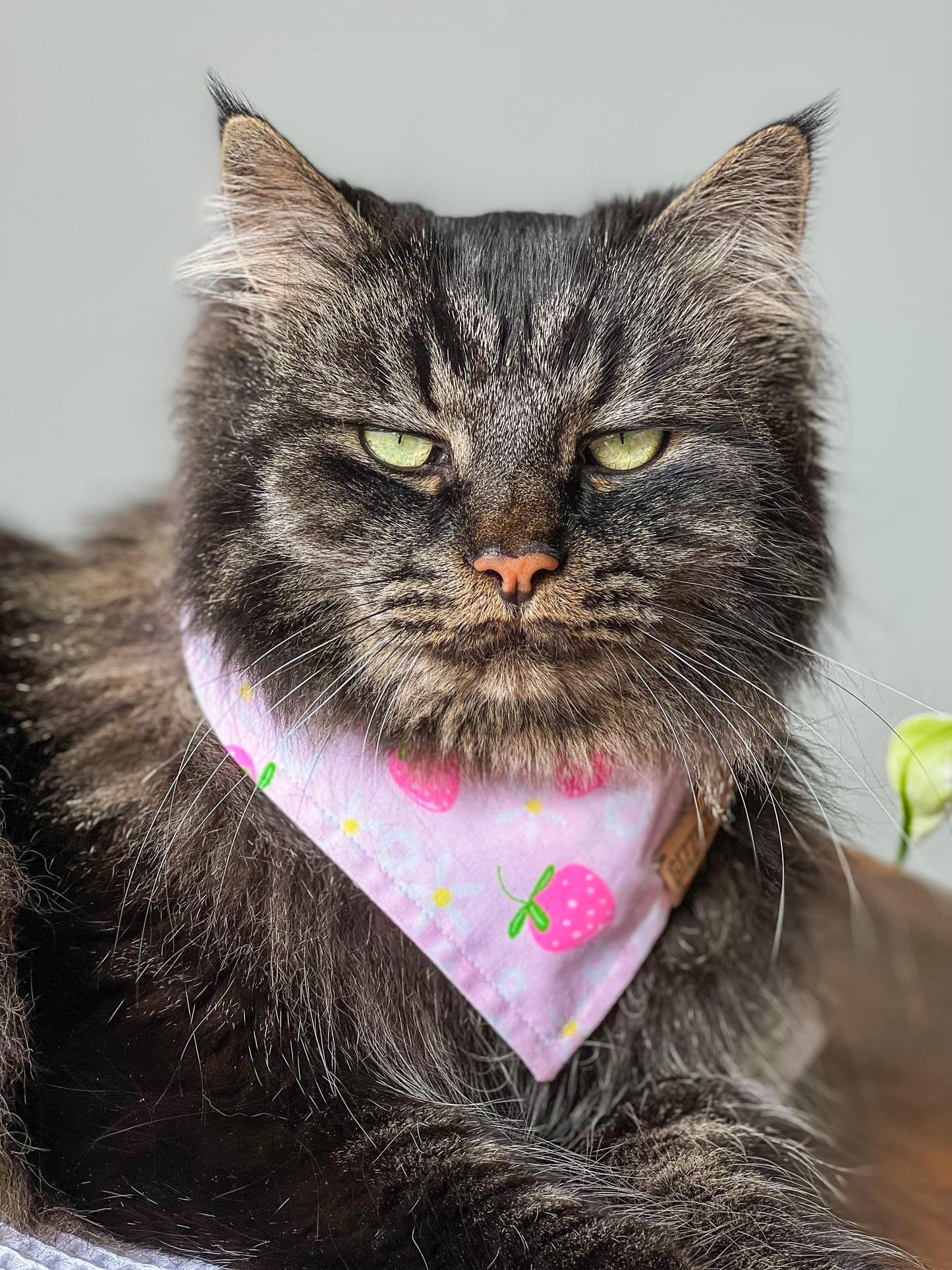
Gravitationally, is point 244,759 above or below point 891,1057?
above

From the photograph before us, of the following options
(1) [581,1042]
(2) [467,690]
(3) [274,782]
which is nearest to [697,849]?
(1) [581,1042]

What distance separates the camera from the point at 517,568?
0.99 meters

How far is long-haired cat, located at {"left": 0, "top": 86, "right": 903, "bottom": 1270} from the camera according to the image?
104 cm

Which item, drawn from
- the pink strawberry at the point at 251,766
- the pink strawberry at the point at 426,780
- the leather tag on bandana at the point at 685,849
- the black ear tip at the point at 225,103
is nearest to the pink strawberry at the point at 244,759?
the pink strawberry at the point at 251,766

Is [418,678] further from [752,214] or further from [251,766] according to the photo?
[752,214]

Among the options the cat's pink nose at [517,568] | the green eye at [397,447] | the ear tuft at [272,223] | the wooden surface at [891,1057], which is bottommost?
the wooden surface at [891,1057]

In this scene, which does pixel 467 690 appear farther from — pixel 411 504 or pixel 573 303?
pixel 573 303

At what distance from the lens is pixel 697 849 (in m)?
1.32

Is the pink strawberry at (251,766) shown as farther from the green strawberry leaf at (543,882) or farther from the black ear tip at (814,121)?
the black ear tip at (814,121)

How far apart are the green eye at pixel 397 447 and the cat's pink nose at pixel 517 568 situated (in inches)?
6.8

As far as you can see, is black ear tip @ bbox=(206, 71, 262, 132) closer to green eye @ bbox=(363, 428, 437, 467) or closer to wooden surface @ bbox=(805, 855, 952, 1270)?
green eye @ bbox=(363, 428, 437, 467)

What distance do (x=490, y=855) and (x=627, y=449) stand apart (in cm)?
46

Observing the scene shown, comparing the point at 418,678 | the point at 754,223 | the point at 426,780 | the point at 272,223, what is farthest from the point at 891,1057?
the point at 272,223

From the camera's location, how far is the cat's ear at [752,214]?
1125 millimetres
